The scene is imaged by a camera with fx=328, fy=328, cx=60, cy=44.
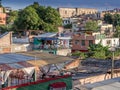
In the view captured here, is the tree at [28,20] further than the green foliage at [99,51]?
Yes

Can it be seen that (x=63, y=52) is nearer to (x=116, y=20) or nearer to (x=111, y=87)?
(x=111, y=87)

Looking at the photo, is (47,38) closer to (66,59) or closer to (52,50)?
(52,50)

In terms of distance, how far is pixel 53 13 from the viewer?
39000mm

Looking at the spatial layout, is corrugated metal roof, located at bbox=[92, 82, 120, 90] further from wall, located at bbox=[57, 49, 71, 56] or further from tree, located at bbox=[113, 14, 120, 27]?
tree, located at bbox=[113, 14, 120, 27]

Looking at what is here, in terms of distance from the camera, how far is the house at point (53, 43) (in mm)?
29344

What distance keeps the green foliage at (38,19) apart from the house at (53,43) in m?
5.72

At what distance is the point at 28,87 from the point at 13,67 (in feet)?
2.70

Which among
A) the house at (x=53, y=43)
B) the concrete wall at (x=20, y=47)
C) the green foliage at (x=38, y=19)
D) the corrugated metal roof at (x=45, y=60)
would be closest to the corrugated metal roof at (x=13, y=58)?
the corrugated metal roof at (x=45, y=60)

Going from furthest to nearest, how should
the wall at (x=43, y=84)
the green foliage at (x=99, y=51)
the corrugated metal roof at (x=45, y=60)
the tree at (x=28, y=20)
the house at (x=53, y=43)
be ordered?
the tree at (x=28, y=20), the house at (x=53, y=43), the green foliage at (x=99, y=51), the corrugated metal roof at (x=45, y=60), the wall at (x=43, y=84)

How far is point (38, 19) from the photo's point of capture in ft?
121

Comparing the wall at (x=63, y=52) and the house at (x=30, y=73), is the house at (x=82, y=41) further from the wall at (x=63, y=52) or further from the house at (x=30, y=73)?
the house at (x=30, y=73)

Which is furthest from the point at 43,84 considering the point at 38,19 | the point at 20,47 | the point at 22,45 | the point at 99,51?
the point at 38,19

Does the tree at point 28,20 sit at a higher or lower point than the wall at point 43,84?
higher

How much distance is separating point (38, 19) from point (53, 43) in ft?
23.6
